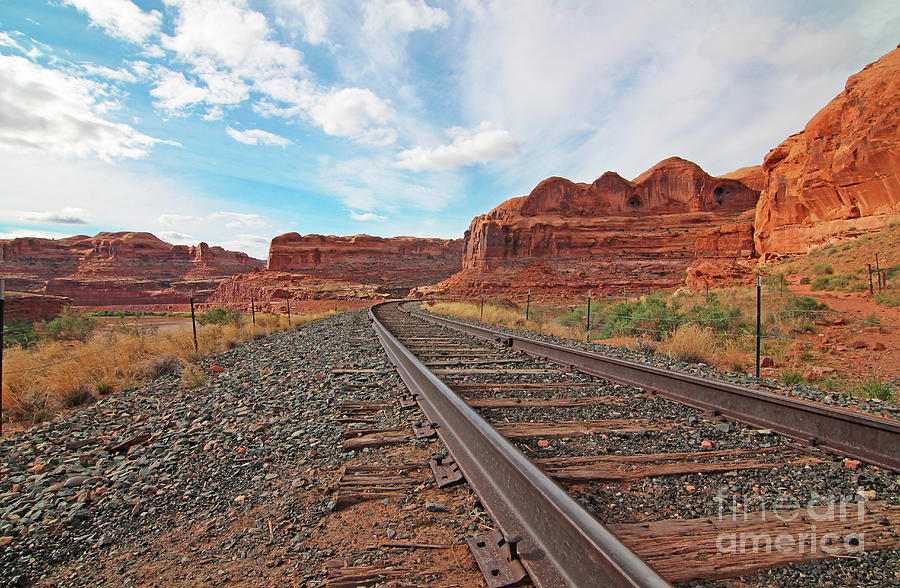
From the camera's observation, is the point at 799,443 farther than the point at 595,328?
No

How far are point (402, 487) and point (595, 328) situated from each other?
1150cm

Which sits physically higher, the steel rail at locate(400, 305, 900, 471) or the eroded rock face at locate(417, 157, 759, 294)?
the eroded rock face at locate(417, 157, 759, 294)

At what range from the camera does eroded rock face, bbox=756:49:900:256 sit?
27438mm

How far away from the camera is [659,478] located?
251 centimetres

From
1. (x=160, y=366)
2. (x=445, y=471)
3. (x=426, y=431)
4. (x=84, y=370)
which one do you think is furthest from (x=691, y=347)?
(x=84, y=370)

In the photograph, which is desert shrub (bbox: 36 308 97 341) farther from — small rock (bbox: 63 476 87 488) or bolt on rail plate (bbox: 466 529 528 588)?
bolt on rail plate (bbox: 466 529 528 588)

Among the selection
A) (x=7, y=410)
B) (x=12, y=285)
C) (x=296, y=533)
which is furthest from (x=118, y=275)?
(x=296, y=533)

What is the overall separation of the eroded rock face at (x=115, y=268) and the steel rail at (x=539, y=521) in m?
94.7

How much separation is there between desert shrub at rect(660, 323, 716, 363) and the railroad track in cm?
337

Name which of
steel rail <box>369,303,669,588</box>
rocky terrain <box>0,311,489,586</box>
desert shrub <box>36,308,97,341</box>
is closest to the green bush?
desert shrub <box>36,308,97,341</box>

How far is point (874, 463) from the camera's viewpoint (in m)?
2.71

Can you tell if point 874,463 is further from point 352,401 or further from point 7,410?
point 7,410

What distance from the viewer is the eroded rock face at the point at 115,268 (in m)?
81.6

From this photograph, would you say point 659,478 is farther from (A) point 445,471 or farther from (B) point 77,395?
(B) point 77,395
